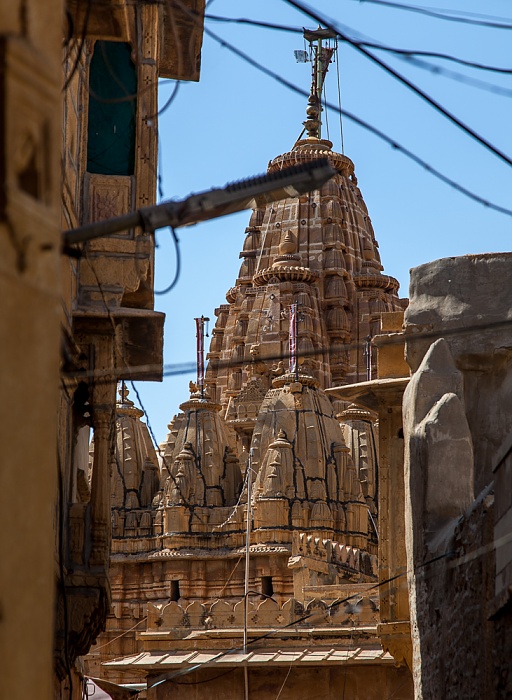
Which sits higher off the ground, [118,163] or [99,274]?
[118,163]

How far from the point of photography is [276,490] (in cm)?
4838

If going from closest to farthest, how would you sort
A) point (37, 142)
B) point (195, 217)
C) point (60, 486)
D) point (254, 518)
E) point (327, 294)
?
point (37, 142) < point (195, 217) < point (60, 486) < point (254, 518) < point (327, 294)

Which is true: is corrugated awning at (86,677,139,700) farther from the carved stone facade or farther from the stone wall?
the stone wall

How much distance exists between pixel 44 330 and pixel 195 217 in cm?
212

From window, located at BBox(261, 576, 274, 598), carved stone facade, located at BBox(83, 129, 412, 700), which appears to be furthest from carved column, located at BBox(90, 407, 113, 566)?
window, located at BBox(261, 576, 274, 598)

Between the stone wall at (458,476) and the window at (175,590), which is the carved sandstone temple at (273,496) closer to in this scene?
the window at (175,590)

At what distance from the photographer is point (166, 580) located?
1925 inches

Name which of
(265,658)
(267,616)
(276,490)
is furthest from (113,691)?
(276,490)

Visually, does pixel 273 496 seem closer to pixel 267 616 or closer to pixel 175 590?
pixel 175 590

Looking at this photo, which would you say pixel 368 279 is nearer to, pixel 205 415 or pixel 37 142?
pixel 205 415

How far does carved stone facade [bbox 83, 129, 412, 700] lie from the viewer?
2881 centimetres

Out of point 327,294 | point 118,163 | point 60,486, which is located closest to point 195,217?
point 60,486

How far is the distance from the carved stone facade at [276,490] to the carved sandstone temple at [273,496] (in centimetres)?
6

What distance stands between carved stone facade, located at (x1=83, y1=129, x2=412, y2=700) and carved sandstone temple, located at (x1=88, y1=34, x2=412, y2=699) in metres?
0.06
